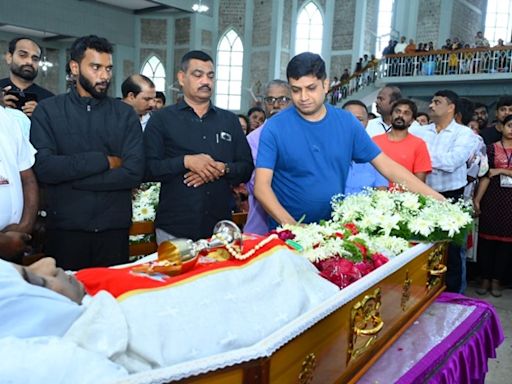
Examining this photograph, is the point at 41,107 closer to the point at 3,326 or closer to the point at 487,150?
the point at 3,326

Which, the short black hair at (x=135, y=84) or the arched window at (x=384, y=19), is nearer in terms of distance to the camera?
the short black hair at (x=135, y=84)

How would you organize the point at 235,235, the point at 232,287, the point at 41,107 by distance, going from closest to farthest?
the point at 232,287, the point at 235,235, the point at 41,107

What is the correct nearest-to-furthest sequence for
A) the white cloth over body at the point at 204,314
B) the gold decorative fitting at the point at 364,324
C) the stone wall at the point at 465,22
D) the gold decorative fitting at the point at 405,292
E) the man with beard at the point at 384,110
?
the white cloth over body at the point at 204,314
the gold decorative fitting at the point at 364,324
the gold decorative fitting at the point at 405,292
the man with beard at the point at 384,110
the stone wall at the point at 465,22

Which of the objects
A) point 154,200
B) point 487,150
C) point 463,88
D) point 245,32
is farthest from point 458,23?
point 154,200

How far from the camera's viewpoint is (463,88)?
47.9ft

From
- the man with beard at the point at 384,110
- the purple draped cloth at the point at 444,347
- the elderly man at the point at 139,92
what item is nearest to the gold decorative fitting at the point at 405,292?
the purple draped cloth at the point at 444,347

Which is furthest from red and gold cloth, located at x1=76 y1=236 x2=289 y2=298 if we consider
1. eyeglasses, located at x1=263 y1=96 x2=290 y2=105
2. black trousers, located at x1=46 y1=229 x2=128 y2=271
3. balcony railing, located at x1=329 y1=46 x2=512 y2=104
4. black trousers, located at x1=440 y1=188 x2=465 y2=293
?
balcony railing, located at x1=329 y1=46 x2=512 y2=104

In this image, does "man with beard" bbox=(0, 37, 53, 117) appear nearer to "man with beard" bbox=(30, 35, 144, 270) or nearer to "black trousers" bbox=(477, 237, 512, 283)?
"man with beard" bbox=(30, 35, 144, 270)

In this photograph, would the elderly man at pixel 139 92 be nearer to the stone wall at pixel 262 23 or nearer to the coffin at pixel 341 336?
the coffin at pixel 341 336

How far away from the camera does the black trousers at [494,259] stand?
4.95 metres

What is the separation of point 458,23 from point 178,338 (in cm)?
1900

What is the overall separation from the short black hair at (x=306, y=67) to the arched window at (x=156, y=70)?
17.6 metres

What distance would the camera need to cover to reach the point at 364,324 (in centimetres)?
183

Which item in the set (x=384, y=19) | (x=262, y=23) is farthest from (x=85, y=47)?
(x=384, y=19)
